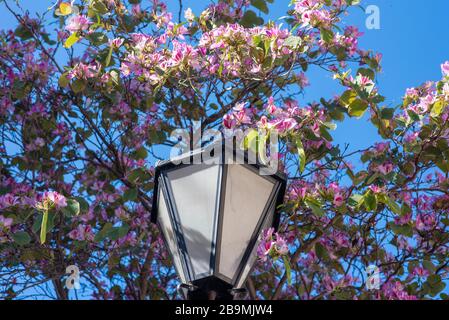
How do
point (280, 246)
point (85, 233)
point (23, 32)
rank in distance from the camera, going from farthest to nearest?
point (23, 32), point (85, 233), point (280, 246)

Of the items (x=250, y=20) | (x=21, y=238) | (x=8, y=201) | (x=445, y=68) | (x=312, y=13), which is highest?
(x=250, y=20)

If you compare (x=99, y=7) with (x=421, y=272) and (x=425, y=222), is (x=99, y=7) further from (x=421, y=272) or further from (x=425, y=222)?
(x=421, y=272)

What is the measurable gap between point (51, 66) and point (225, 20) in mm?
1039

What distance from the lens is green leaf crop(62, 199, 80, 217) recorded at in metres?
3.05

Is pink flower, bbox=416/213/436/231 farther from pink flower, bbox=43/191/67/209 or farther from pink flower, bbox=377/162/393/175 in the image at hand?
pink flower, bbox=43/191/67/209

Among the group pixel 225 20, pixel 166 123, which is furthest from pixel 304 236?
pixel 225 20

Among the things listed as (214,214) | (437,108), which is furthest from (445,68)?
(214,214)

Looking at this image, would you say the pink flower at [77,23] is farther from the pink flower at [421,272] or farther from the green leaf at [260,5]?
the pink flower at [421,272]

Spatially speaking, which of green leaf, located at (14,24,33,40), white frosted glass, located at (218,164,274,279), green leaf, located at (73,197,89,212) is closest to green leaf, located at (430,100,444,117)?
white frosted glass, located at (218,164,274,279)

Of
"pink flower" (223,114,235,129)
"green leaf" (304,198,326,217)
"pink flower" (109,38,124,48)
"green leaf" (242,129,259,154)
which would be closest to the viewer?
"green leaf" (242,129,259,154)

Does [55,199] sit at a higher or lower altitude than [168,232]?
higher

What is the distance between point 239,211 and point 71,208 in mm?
1262

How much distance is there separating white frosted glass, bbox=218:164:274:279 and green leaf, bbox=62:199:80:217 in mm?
1193

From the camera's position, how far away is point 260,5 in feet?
13.7
